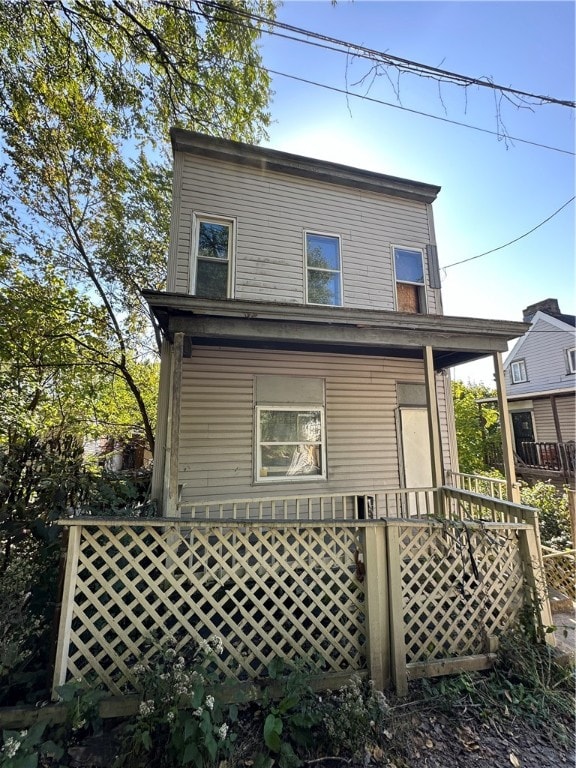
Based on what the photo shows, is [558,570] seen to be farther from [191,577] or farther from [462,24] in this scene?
[462,24]

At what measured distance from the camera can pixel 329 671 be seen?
2436mm

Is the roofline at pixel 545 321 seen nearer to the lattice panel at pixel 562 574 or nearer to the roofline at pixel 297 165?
the roofline at pixel 297 165

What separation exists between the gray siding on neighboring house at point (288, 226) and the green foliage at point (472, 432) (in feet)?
27.2

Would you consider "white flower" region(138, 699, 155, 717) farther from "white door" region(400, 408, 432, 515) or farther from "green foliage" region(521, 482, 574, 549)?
"green foliage" region(521, 482, 574, 549)

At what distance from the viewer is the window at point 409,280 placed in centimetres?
690

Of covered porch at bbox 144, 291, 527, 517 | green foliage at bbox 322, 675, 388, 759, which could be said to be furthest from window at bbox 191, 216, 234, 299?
green foliage at bbox 322, 675, 388, 759

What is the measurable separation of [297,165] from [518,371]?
1650 cm

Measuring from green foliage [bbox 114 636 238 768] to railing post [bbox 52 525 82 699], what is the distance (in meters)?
0.49

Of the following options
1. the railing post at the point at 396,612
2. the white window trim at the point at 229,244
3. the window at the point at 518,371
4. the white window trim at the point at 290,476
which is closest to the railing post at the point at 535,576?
the railing post at the point at 396,612

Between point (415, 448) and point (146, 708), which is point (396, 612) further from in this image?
point (415, 448)

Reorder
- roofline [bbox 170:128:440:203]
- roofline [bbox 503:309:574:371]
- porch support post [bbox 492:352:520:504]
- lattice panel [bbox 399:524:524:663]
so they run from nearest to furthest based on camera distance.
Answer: lattice panel [bbox 399:524:524:663] → porch support post [bbox 492:352:520:504] → roofline [bbox 170:128:440:203] → roofline [bbox 503:309:574:371]

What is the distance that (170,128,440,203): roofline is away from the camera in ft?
19.3

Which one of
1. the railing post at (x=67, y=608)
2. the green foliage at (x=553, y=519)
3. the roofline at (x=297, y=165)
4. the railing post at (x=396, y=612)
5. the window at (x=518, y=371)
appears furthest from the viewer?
the window at (x=518, y=371)

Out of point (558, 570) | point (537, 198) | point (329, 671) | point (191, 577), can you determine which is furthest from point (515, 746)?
point (537, 198)
